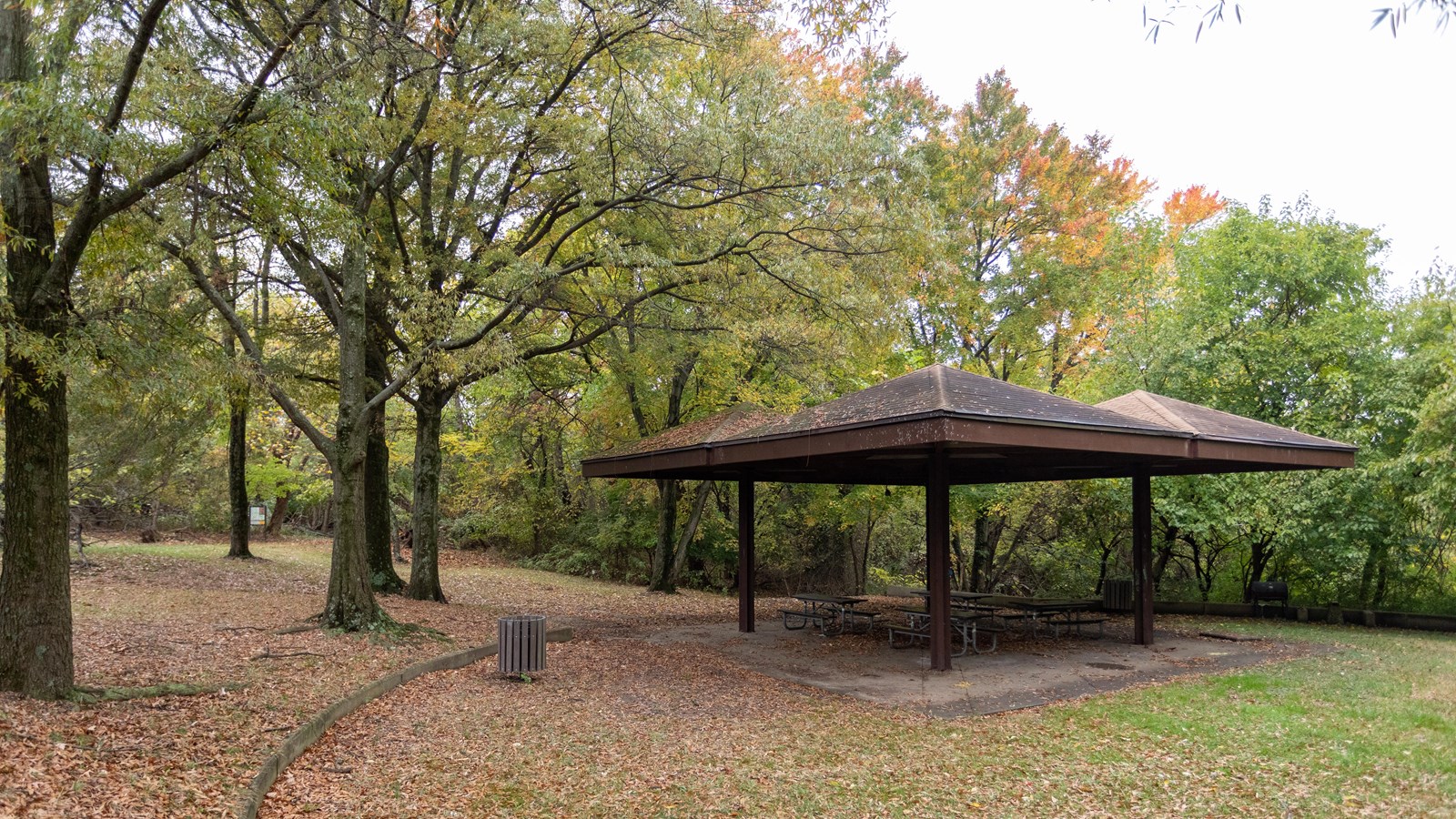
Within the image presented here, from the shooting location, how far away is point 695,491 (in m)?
20.0

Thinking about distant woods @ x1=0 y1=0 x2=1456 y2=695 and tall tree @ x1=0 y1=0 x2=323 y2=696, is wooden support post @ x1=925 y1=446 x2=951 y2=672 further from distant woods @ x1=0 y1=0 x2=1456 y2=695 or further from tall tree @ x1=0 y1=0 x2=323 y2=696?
tall tree @ x1=0 y1=0 x2=323 y2=696

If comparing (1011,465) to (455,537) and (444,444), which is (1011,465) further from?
(455,537)

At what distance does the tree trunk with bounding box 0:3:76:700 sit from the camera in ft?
19.3

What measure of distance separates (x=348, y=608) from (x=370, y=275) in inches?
249

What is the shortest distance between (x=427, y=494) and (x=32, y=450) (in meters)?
7.92

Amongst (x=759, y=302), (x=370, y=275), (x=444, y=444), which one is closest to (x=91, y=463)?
(x=370, y=275)

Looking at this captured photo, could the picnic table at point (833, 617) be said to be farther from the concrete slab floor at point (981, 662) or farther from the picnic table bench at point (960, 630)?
the picnic table bench at point (960, 630)

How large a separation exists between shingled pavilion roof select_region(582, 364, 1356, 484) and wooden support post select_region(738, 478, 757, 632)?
41 cm

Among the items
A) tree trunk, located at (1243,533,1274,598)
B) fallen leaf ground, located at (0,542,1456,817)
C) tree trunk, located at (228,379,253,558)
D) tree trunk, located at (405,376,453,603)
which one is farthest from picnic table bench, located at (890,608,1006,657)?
tree trunk, located at (228,379,253,558)

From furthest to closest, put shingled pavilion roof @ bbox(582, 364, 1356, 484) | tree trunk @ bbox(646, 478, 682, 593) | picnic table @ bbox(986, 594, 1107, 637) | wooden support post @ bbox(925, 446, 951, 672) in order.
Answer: tree trunk @ bbox(646, 478, 682, 593) → picnic table @ bbox(986, 594, 1107, 637) → wooden support post @ bbox(925, 446, 951, 672) → shingled pavilion roof @ bbox(582, 364, 1356, 484)

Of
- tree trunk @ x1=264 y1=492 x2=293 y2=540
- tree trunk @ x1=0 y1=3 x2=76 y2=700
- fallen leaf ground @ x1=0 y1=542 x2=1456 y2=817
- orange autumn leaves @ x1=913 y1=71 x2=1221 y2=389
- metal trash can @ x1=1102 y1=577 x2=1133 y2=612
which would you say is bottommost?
metal trash can @ x1=1102 y1=577 x2=1133 y2=612

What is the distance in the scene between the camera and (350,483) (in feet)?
34.2

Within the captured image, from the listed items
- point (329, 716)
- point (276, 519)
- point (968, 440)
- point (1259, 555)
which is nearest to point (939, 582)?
point (968, 440)

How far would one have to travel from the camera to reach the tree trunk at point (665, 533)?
19250mm
